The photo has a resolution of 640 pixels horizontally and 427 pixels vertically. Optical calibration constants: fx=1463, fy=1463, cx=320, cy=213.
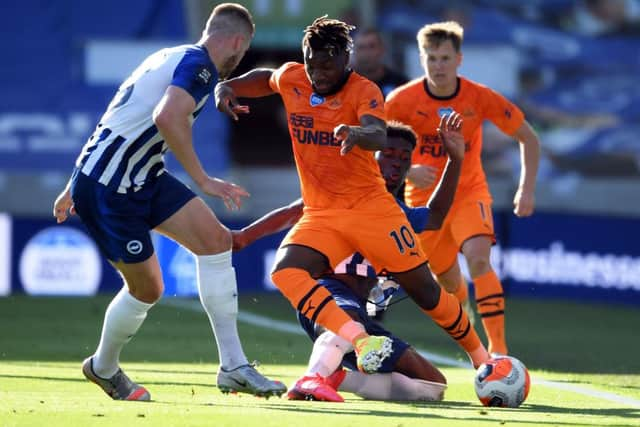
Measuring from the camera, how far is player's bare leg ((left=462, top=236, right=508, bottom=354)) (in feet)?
31.9

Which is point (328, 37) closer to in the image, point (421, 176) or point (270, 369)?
point (421, 176)

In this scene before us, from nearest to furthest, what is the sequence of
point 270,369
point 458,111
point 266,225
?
point 266,225 < point 270,369 < point 458,111

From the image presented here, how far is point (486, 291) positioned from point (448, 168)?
1620mm

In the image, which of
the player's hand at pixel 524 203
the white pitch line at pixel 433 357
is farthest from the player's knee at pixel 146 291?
the player's hand at pixel 524 203

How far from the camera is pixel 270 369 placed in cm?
953

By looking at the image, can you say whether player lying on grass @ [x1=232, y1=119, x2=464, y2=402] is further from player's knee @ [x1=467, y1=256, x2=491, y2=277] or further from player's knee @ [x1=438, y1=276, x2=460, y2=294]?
player's knee @ [x1=438, y1=276, x2=460, y2=294]

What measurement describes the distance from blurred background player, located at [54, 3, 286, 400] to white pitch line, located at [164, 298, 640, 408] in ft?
7.28

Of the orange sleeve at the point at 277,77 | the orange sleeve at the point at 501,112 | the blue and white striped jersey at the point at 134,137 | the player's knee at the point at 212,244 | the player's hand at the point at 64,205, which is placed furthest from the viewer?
the orange sleeve at the point at 501,112

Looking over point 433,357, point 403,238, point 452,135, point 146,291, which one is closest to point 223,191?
point 146,291

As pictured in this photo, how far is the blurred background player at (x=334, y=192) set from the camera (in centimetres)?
767

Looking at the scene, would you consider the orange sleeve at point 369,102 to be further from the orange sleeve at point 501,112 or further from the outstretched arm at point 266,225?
the orange sleeve at point 501,112

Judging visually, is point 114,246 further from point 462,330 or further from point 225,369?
point 462,330

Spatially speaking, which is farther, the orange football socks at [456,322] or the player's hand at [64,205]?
the orange football socks at [456,322]

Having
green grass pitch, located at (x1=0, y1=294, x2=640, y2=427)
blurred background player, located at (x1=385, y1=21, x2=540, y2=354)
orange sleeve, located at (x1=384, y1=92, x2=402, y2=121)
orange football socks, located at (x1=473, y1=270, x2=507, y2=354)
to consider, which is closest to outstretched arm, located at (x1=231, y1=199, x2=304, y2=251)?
green grass pitch, located at (x1=0, y1=294, x2=640, y2=427)
